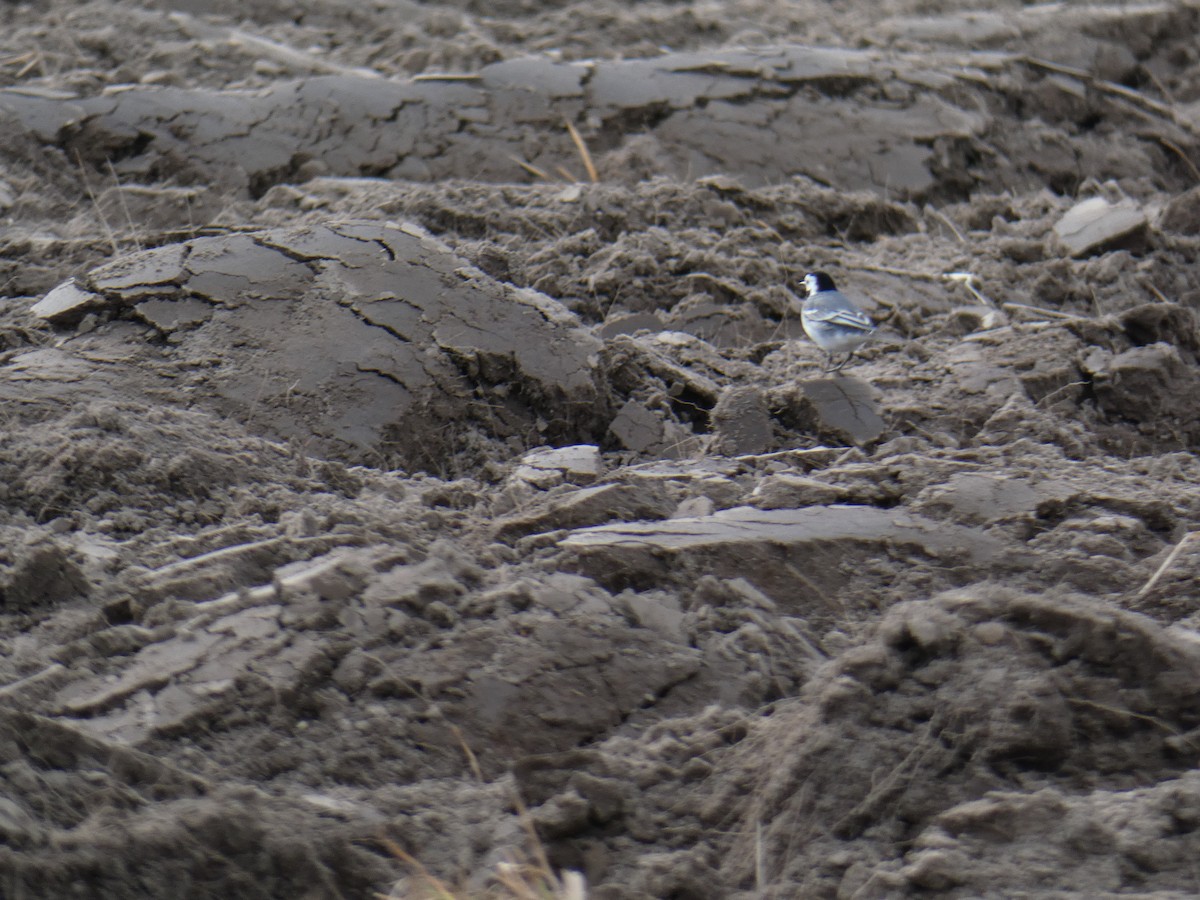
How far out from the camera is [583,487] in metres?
3.43

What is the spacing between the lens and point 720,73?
6684 millimetres

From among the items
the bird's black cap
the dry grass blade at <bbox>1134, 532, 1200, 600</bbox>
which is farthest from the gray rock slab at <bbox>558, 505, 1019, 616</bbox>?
the bird's black cap

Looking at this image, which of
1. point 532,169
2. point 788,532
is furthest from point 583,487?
point 532,169

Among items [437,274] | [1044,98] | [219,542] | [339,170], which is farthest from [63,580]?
[1044,98]

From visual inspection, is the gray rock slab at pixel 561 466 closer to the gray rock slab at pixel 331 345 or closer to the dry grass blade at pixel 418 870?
the gray rock slab at pixel 331 345

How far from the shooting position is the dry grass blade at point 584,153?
19.9 ft

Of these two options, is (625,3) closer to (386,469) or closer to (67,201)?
(67,201)

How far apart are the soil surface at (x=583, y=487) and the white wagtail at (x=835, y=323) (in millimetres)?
160

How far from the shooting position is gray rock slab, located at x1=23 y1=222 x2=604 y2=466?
3.70m

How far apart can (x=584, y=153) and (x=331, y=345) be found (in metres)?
2.61

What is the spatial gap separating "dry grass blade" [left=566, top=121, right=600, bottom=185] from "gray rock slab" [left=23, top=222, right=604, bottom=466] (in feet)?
6.23

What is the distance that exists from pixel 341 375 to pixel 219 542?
3.04 ft

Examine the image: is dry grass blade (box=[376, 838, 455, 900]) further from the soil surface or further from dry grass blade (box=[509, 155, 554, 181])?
dry grass blade (box=[509, 155, 554, 181])

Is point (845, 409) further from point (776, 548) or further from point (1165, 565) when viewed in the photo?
point (1165, 565)
